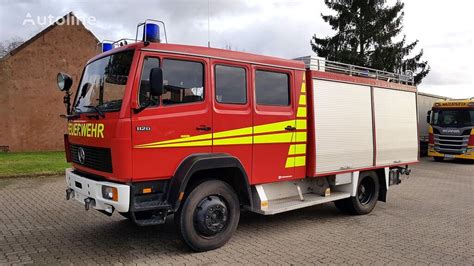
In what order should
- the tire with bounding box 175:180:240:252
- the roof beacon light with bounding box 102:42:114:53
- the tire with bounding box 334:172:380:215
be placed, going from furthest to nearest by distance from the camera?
1. the tire with bounding box 334:172:380:215
2. the roof beacon light with bounding box 102:42:114:53
3. the tire with bounding box 175:180:240:252

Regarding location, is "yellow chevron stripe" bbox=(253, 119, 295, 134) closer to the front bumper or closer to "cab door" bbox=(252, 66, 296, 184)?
"cab door" bbox=(252, 66, 296, 184)

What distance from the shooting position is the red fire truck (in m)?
4.74

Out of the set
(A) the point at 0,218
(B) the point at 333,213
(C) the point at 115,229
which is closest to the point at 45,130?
(A) the point at 0,218

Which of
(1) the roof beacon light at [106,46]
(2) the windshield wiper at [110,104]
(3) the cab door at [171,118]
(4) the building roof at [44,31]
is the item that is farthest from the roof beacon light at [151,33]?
(4) the building roof at [44,31]

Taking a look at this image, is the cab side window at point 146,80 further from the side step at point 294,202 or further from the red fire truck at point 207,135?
the side step at point 294,202

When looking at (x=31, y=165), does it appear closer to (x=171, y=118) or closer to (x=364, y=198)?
(x=171, y=118)

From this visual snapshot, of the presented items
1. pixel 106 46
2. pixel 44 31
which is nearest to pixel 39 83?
pixel 44 31

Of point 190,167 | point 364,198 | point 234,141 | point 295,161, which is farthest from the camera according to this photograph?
point 364,198

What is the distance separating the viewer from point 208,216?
520 cm

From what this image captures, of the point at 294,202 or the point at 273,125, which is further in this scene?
the point at 294,202

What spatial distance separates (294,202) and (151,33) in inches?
135

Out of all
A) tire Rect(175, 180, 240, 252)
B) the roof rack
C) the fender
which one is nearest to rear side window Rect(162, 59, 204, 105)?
the fender

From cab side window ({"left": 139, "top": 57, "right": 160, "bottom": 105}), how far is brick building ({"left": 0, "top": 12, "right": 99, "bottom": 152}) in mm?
14129

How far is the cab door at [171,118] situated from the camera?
472cm
